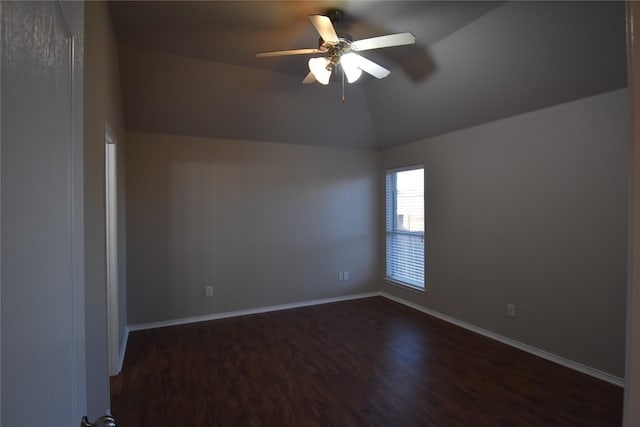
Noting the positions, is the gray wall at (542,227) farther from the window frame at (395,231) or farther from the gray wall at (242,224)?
the gray wall at (242,224)

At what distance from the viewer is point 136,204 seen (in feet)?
12.3

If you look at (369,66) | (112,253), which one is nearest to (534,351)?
(369,66)

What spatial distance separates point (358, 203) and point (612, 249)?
305 centimetres

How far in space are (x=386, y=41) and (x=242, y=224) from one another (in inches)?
114

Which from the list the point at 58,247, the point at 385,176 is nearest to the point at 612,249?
the point at 385,176

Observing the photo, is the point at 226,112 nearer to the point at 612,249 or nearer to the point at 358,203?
the point at 358,203

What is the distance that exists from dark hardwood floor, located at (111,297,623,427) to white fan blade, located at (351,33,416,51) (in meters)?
2.52

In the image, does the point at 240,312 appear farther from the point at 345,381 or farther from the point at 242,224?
the point at 345,381

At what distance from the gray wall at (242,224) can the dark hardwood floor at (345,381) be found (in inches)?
23.2

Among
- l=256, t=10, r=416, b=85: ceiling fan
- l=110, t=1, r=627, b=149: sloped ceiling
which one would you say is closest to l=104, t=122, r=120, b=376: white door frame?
l=110, t=1, r=627, b=149: sloped ceiling

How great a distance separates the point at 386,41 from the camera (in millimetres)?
2158

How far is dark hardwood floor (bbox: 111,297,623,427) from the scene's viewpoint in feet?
7.16

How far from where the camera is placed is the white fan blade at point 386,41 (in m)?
2.10

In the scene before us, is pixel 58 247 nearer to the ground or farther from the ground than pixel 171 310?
farther from the ground
